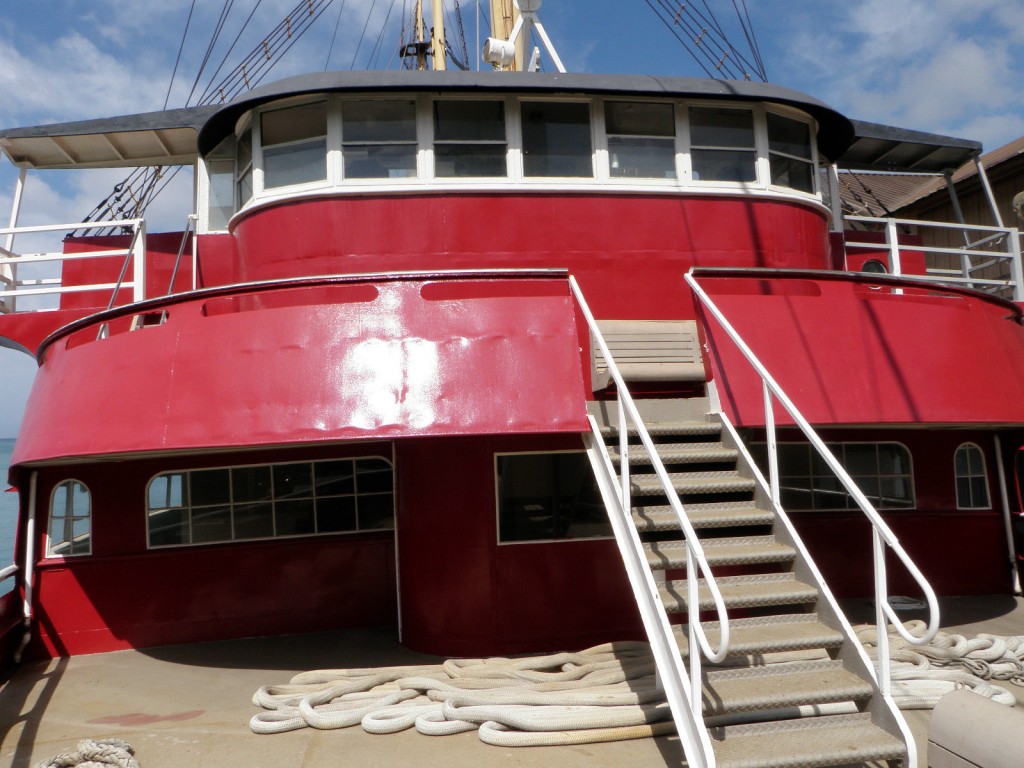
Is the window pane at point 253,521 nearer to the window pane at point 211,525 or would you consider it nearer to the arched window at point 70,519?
the window pane at point 211,525

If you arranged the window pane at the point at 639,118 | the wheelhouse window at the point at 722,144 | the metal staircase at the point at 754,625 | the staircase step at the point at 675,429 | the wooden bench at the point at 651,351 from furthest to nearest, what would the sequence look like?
the wheelhouse window at the point at 722,144 → the window pane at the point at 639,118 → the wooden bench at the point at 651,351 → the staircase step at the point at 675,429 → the metal staircase at the point at 754,625

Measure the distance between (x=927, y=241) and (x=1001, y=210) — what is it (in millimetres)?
1864

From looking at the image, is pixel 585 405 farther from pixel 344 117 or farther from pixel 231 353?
pixel 344 117

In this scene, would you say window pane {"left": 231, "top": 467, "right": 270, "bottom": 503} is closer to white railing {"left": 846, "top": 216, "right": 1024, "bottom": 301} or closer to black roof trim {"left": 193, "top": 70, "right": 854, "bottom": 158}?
black roof trim {"left": 193, "top": 70, "right": 854, "bottom": 158}

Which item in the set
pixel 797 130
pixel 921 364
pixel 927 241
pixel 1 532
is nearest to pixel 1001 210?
pixel 927 241

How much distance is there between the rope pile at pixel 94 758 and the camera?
187 inches

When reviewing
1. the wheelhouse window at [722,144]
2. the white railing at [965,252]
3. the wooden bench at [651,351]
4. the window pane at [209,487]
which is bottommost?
the window pane at [209,487]

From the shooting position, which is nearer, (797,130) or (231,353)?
(231,353)

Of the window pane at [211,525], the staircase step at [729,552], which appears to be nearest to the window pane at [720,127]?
the staircase step at [729,552]

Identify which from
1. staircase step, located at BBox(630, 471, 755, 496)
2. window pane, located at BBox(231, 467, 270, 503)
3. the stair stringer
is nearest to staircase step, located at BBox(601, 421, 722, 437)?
the stair stringer

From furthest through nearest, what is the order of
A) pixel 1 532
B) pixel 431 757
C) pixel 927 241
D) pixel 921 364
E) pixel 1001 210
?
pixel 1 532 < pixel 927 241 < pixel 1001 210 < pixel 921 364 < pixel 431 757

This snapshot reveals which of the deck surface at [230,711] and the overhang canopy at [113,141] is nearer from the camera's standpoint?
the deck surface at [230,711]

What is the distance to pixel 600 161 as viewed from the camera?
281 inches

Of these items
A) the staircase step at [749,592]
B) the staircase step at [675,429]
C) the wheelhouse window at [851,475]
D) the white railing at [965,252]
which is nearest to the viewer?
the staircase step at [749,592]
